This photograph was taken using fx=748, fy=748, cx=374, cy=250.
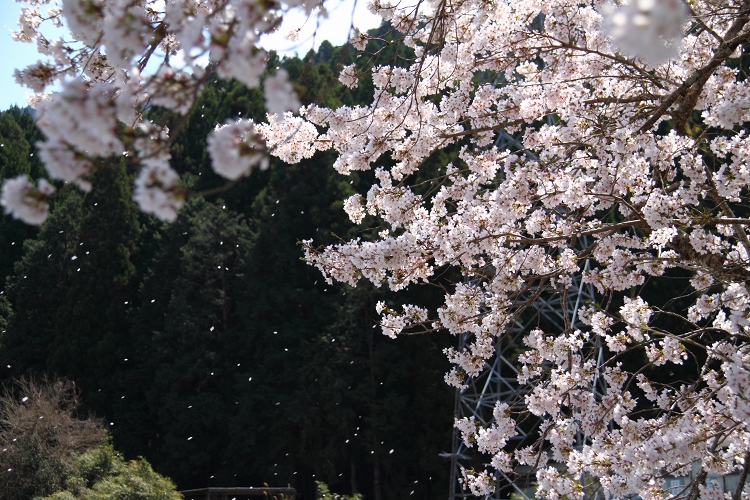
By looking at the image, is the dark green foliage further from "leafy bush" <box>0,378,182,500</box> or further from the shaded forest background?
"leafy bush" <box>0,378,182,500</box>

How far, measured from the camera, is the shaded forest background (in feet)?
45.7

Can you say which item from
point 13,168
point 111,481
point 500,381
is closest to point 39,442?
point 111,481

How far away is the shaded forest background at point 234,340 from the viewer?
45.7 ft

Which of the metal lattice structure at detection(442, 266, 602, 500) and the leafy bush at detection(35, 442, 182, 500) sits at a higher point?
the metal lattice structure at detection(442, 266, 602, 500)

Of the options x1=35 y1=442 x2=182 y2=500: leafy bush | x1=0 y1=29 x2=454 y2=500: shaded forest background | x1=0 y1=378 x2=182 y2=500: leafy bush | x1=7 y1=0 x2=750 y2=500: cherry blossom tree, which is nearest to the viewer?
x1=7 y1=0 x2=750 y2=500: cherry blossom tree

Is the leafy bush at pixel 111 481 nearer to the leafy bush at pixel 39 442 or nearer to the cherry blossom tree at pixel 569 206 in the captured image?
the leafy bush at pixel 39 442

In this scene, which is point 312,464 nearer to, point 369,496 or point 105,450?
point 369,496

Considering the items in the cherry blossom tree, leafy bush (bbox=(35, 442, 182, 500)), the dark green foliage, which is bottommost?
leafy bush (bbox=(35, 442, 182, 500))

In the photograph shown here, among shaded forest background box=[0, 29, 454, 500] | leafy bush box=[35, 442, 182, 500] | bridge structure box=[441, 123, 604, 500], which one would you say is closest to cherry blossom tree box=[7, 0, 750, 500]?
bridge structure box=[441, 123, 604, 500]

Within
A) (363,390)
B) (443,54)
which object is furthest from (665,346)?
(363,390)

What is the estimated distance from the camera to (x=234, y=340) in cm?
1598

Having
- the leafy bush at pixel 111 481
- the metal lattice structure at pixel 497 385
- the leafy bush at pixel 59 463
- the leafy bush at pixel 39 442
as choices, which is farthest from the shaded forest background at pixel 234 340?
the leafy bush at pixel 111 481

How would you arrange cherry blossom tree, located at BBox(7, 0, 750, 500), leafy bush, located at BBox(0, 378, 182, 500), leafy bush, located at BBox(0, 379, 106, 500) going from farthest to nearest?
1. leafy bush, located at BBox(0, 379, 106, 500)
2. leafy bush, located at BBox(0, 378, 182, 500)
3. cherry blossom tree, located at BBox(7, 0, 750, 500)

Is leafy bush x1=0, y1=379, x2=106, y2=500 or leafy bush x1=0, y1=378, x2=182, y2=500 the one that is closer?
leafy bush x1=0, y1=378, x2=182, y2=500
